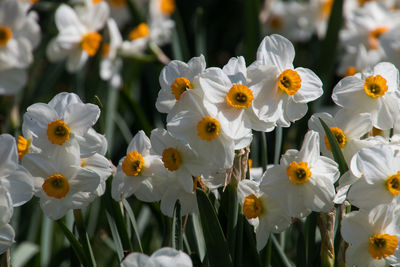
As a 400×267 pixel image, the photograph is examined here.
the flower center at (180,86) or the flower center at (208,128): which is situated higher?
the flower center at (180,86)

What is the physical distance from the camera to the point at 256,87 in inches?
37.3

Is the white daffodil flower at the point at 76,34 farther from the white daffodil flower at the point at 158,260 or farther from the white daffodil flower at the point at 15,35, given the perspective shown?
the white daffodil flower at the point at 158,260

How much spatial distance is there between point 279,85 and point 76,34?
1.22 metres

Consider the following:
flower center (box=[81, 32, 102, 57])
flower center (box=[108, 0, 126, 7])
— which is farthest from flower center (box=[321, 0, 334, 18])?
flower center (box=[81, 32, 102, 57])

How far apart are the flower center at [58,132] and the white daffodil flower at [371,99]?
49 centimetres

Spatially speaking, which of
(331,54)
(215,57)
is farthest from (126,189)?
(215,57)

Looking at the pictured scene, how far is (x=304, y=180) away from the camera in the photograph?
0.94 m

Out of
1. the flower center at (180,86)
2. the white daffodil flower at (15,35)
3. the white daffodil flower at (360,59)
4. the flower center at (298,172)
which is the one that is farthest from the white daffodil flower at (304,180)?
the white daffodil flower at (15,35)

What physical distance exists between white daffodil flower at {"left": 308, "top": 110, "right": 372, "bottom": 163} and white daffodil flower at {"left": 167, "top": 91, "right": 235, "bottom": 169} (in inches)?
7.6

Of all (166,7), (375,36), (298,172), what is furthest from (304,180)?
(166,7)

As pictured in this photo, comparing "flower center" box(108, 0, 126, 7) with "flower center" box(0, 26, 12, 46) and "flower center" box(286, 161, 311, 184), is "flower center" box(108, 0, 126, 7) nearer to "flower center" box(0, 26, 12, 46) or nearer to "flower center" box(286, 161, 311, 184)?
"flower center" box(0, 26, 12, 46)

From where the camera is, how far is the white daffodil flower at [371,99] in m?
1.00

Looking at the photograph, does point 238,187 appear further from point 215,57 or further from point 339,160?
point 215,57

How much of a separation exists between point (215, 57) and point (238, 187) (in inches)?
82.9
